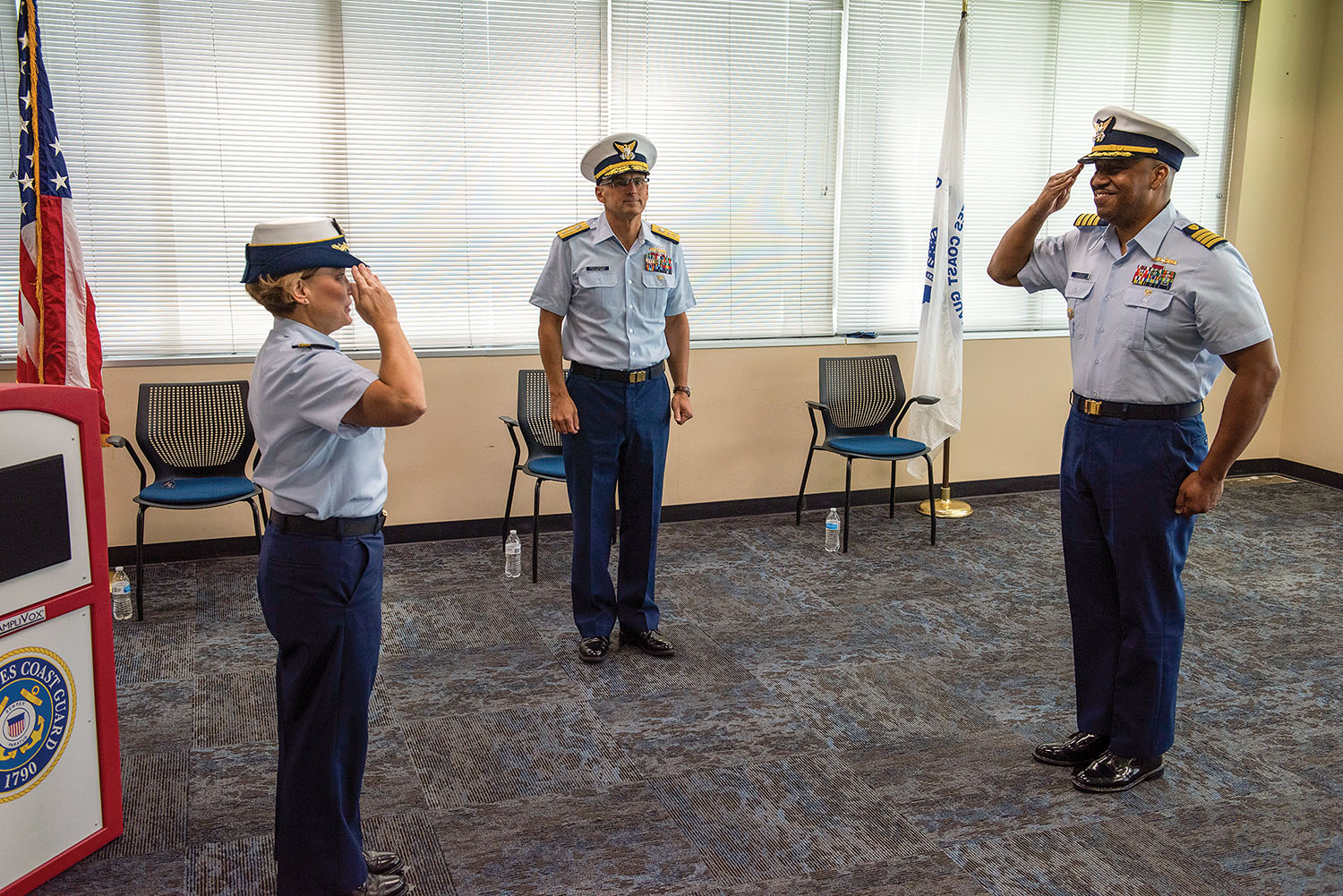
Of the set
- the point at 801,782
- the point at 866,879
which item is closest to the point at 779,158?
the point at 801,782

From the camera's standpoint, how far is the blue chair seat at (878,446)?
225 inches

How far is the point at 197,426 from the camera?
5113 mm

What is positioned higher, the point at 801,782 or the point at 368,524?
the point at 368,524

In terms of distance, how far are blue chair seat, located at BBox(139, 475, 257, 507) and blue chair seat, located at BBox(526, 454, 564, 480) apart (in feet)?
4.02

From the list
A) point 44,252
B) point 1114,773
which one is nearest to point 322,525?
point 1114,773

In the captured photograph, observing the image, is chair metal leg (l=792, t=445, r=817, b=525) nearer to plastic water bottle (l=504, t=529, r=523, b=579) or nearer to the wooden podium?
plastic water bottle (l=504, t=529, r=523, b=579)

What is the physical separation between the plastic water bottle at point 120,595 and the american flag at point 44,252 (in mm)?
872

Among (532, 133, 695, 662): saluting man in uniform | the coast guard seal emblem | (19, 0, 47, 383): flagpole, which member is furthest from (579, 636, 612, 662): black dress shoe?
(19, 0, 47, 383): flagpole

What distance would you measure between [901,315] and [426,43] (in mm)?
3112

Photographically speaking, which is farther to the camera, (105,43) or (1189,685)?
(105,43)

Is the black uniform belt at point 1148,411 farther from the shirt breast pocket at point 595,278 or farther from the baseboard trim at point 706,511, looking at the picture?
the baseboard trim at point 706,511

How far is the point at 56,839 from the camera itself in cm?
271

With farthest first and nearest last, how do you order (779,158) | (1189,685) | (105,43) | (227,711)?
(779,158) → (105,43) → (1189,685) → (227,711)

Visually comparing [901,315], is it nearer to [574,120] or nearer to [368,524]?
[574,120]
